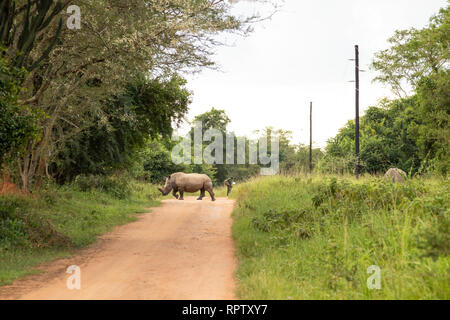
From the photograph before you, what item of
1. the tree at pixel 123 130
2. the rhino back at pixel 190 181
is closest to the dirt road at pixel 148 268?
the tree at pixel 123 130

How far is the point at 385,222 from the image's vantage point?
7.98m

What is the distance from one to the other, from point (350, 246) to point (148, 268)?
355 cm

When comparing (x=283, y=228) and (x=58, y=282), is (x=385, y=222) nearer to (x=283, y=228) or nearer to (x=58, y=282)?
(x=283, y=228)

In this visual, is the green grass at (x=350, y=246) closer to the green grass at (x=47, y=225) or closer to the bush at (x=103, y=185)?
the green grass at (x=47, y=225)

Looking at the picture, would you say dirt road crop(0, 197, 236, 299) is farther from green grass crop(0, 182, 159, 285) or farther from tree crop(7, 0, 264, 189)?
tree crop(7, 0, 264, 189)

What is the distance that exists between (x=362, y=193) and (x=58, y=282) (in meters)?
6.85

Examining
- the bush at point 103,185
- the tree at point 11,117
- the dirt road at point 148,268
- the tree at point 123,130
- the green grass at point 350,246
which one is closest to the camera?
the green grass at point 350,246

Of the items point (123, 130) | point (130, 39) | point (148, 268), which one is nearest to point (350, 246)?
point (148, 268)

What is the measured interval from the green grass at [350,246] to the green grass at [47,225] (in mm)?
3953

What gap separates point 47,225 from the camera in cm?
1066

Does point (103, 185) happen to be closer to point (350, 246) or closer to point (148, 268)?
point (148, 268)

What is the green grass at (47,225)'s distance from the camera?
29.0 ft

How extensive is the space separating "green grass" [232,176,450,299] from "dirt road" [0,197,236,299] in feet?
1.61
